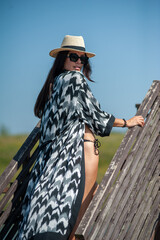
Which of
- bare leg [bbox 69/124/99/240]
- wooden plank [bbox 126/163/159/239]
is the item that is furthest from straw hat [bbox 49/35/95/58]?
wooden plank [bbox 126/163/159/239]

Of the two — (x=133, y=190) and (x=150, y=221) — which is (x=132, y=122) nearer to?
(x=133, y=190)

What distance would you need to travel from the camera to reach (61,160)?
3.25 metres

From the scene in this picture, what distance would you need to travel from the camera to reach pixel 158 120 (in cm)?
421

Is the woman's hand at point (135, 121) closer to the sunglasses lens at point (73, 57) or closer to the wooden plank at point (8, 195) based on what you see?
the sunglasses lens at point (73, 57)

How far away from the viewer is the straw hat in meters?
3.64

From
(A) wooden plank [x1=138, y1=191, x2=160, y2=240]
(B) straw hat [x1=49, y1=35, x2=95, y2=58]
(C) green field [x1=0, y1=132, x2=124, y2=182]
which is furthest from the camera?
(C) green field [x1=0, y1=132, x2=124, y2=182]

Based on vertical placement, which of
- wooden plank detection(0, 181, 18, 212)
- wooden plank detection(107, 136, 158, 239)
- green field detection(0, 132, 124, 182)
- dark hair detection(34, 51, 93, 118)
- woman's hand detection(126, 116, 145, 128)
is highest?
dark hair detection(34, 51, 93, 118)

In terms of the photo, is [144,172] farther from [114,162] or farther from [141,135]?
[114,162]

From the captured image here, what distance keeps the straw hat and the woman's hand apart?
82 cm

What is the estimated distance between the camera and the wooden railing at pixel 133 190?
3180 millimetres

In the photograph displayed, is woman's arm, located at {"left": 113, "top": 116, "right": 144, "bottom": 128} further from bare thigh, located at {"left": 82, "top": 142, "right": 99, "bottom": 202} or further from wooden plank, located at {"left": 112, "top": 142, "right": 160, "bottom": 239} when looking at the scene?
wooden plank, located at {"left": 112, "top": 142, "right": 160, "bottom": 239}

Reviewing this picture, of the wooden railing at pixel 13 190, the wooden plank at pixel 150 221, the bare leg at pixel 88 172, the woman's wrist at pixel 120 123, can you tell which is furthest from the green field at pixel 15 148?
the bare leg at pixel 88 172

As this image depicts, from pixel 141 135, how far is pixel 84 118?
30.9 inches

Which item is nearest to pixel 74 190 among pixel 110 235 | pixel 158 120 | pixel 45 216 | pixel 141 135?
pixel 45 216
